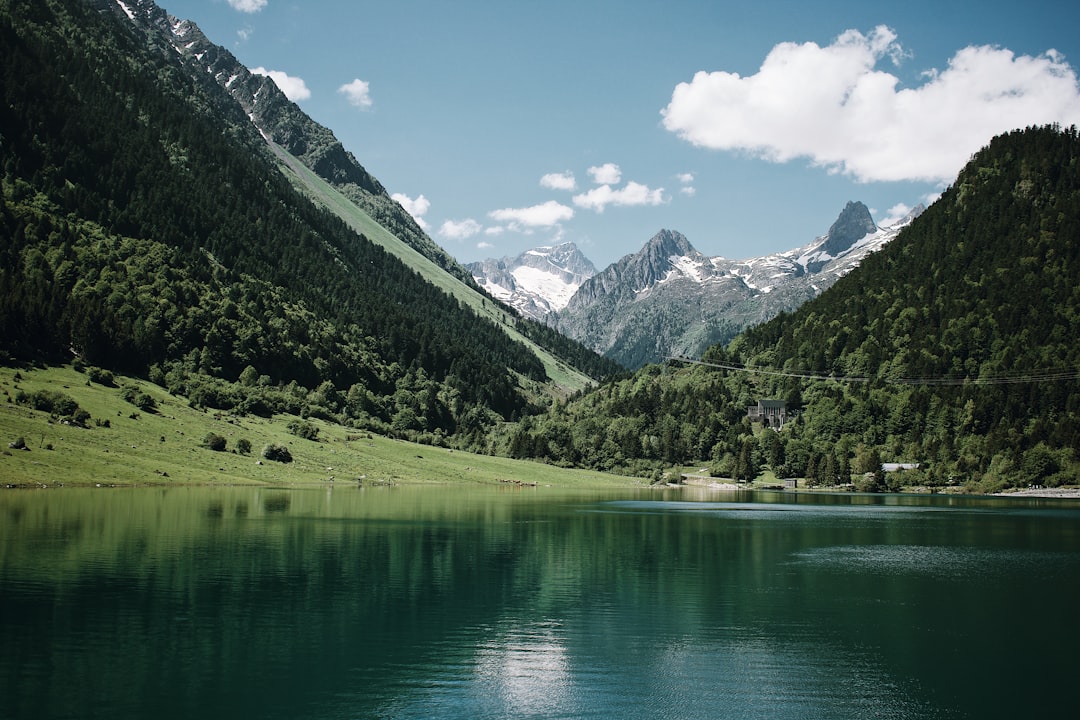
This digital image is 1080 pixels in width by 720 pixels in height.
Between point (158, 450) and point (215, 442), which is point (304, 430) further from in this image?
point (158, 450)

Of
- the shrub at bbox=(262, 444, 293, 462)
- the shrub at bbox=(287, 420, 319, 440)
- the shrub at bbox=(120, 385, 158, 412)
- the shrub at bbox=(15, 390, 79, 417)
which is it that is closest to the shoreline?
the shrub at bbox=(262, 444, 293, 462)

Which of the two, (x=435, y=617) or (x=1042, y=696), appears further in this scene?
(x=435, y=617)

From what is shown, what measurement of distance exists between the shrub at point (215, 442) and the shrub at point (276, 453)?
7.59 meters

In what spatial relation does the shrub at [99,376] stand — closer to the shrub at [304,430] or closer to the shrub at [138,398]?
the shrub at [138,398]

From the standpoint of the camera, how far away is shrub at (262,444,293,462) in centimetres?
15836

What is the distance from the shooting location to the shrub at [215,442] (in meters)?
152

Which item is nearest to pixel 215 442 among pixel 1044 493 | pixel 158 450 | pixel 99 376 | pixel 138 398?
pixel 158 450

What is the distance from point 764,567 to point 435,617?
32.2 m

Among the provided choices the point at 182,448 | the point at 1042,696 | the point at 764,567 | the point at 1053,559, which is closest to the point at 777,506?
the point at 1053,559

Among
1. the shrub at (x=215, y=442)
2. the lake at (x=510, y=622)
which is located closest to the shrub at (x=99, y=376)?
the shrub at (x=215, y=442)

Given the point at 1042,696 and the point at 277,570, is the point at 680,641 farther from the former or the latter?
the point at 277,570

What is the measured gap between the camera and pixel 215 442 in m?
153

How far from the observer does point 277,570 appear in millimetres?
56250

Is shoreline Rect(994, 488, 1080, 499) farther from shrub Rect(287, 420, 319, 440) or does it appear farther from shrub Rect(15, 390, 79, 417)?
shrub Rect(15, 390, 79, 417)
